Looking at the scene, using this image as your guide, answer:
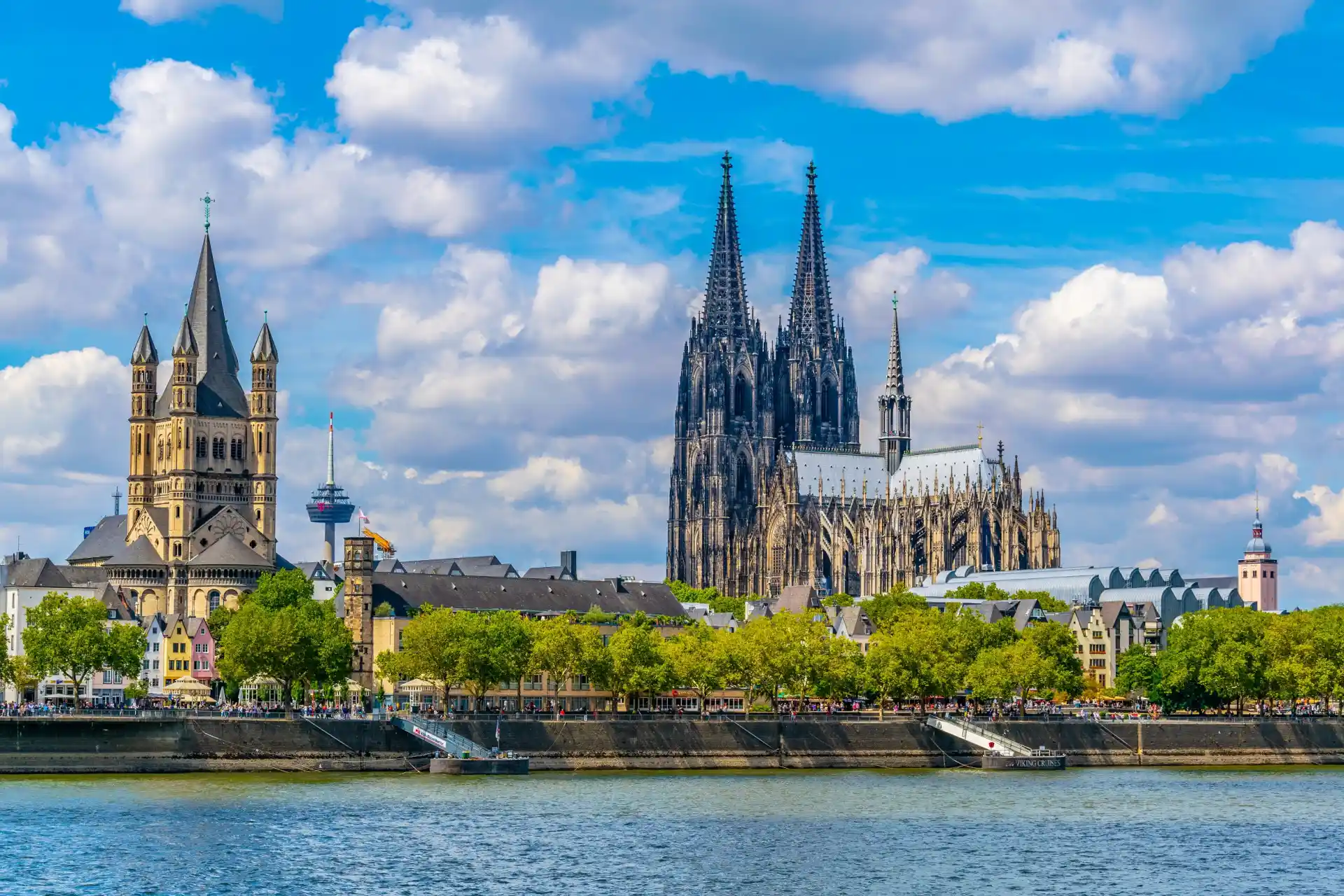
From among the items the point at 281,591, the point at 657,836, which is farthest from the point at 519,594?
the point at 657,836

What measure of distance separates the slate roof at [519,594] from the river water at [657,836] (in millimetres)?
47509

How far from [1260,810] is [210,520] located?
4017 inches

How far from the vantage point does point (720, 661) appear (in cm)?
14250

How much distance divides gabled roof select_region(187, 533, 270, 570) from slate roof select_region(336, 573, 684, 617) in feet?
23.5

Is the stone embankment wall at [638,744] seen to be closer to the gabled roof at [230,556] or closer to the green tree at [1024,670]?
the green tree at [1024,670]

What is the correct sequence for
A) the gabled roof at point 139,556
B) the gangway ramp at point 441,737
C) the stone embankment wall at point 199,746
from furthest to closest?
the gabled roof at point 139,556
the gangway ramp at point 441,737
the stone embankment wall at point 199,746

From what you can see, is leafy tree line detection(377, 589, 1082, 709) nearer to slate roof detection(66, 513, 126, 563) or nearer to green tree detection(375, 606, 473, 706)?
green tree detection(375, 606, 473, 706)

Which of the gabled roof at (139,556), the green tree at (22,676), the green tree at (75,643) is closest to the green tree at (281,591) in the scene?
the gabled roof at (139,556)

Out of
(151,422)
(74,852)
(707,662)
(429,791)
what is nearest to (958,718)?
(707,662)

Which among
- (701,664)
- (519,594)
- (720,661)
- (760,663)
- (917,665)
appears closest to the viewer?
(760,663)

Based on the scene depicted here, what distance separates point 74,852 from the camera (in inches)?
3206

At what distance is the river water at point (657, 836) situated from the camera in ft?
251

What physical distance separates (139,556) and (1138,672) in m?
75.0

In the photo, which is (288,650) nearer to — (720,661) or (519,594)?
(720,661)
